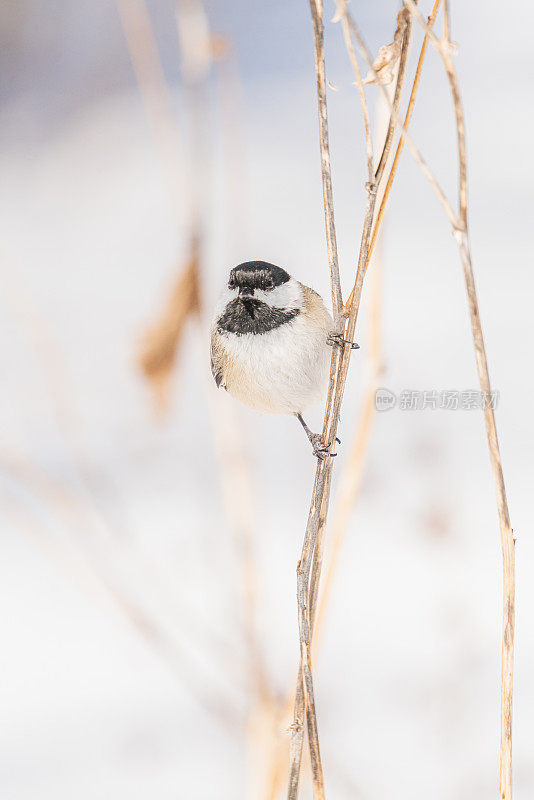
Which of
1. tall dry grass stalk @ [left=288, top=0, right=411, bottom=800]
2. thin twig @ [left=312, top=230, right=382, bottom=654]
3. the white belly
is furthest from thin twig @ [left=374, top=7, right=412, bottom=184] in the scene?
the white belly

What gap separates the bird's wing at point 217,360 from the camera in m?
0.84

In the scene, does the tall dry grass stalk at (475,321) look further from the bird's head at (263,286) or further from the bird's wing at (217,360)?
the bird's wing at (217,360)

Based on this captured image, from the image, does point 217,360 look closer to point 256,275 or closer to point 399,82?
point 256,275

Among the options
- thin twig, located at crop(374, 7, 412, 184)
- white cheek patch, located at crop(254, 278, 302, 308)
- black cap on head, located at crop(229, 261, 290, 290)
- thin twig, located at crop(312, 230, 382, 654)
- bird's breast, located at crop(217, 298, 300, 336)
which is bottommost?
thin twig, located at crop(312, 230, 382, 654)

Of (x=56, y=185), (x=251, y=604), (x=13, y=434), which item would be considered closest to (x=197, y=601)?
(x=251, y=604)

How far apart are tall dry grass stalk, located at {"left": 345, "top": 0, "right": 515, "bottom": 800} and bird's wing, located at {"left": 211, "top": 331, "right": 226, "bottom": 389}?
440mm

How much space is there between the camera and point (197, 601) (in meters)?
1.33

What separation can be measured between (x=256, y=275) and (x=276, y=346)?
0.09 meters

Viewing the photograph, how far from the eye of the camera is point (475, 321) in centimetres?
41

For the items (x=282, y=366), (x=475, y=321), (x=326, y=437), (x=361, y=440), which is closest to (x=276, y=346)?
(x=282, y=366)

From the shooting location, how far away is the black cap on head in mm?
720

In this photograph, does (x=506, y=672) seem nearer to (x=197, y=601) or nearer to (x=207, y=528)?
(x=207, y=528)

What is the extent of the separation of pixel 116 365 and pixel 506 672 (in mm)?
1564

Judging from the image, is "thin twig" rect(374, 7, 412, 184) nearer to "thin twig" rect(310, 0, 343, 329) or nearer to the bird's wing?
"thin twig" rect(310, 0, 343, 329)
